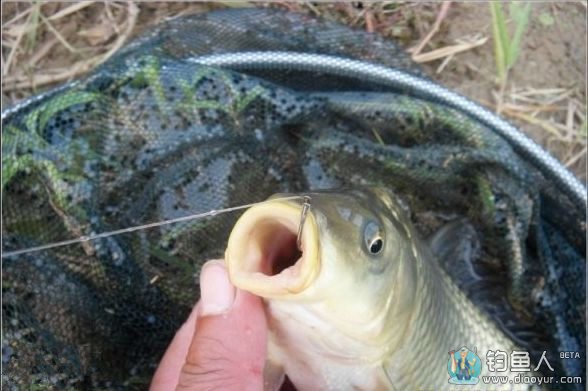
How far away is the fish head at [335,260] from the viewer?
1038mm

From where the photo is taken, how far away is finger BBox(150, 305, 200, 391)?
145 cm

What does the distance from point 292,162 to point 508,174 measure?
0.48 m

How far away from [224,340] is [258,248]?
0.22 metres

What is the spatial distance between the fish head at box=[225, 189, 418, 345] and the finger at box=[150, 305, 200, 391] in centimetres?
37

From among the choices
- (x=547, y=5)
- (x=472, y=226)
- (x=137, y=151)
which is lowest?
(x=472, y=226)

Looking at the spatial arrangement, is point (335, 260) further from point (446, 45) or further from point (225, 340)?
point (446, 45)

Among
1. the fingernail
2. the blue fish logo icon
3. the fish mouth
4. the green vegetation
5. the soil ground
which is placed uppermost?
the fish mouth

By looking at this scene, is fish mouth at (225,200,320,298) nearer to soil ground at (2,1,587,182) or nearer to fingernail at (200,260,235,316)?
fingernail at (200,260,235,316)

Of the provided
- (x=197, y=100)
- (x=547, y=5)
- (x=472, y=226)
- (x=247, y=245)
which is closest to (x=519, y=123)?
(x=547, y=5)

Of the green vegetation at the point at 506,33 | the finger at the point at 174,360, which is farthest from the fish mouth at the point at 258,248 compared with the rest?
the green vegetation at the point at 506,33

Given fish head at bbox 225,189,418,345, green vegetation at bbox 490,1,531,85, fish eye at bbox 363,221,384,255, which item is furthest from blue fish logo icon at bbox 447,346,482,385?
green vegetation at bbox 490,1,531,85

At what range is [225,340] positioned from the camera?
124 cm

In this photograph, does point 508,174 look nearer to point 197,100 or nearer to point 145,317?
point 197,100

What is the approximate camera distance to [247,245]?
108 cm
